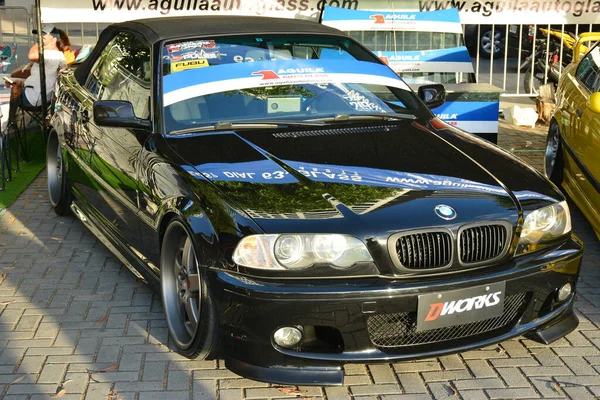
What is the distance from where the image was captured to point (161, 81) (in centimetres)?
529

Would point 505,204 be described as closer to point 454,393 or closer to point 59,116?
point 454,393

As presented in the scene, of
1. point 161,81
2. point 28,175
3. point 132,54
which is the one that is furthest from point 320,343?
point 28,175

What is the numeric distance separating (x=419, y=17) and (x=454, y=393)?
6111 millimetres

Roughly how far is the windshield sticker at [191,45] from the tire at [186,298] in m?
1.31

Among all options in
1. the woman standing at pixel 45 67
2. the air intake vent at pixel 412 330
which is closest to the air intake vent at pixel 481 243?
the air intake vent at pixel 412 330

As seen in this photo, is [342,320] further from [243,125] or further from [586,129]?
[586,129]

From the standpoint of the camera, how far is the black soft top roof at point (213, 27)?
5609mm

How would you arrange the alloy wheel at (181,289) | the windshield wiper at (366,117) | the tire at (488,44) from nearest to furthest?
the alloy wheel at (181,289) → the windshield wiper at (366,117) → the tire at (488,44)

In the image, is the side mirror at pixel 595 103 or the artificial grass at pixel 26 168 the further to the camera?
the artificial grass at pixel 26 168

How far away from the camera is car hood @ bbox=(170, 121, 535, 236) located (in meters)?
4.11

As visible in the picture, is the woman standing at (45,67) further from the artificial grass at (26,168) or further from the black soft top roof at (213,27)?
the black soft top roof at (213,27)

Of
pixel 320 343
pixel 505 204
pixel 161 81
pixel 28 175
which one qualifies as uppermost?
pixel 161 81

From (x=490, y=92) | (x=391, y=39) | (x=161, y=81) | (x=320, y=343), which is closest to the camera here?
(x=320, y=343)

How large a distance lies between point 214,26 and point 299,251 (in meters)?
2.18
